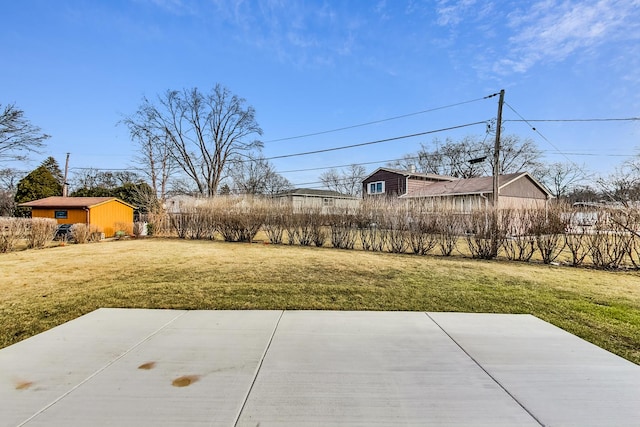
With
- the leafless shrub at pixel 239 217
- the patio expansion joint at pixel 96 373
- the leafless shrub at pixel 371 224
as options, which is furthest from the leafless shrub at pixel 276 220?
the patio expansion joint at pixel 96 373

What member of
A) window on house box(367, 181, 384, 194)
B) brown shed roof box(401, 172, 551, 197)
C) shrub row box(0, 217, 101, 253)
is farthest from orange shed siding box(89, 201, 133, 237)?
brown shed roof box(401, 172, 551, 197)

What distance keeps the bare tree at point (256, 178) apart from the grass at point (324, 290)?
28907 millimetres

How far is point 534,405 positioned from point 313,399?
4.96 feet

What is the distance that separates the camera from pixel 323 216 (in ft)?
42.1

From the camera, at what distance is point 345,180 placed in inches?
1810

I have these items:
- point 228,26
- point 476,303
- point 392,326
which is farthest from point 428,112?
point 392,326

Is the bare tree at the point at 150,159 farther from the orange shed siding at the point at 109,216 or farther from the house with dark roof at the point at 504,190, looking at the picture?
the house with dark roof at the point at 504,190

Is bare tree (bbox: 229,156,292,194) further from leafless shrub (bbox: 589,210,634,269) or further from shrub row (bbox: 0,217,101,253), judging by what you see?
leafless shrub (bbox: 589,210,634,269)

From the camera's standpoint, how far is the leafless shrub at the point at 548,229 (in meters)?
8.80

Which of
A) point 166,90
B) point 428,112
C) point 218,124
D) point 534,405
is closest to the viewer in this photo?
point 534,405

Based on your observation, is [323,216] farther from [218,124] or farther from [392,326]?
[218,124]

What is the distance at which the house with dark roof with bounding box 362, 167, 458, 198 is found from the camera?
87.1ft

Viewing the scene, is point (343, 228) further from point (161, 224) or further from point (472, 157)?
point (472, 157)

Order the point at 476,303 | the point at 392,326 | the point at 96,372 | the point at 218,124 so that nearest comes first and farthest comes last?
the point at 96,372 < the point at 392,326 < the point at 476,303 < the point at 218,124
